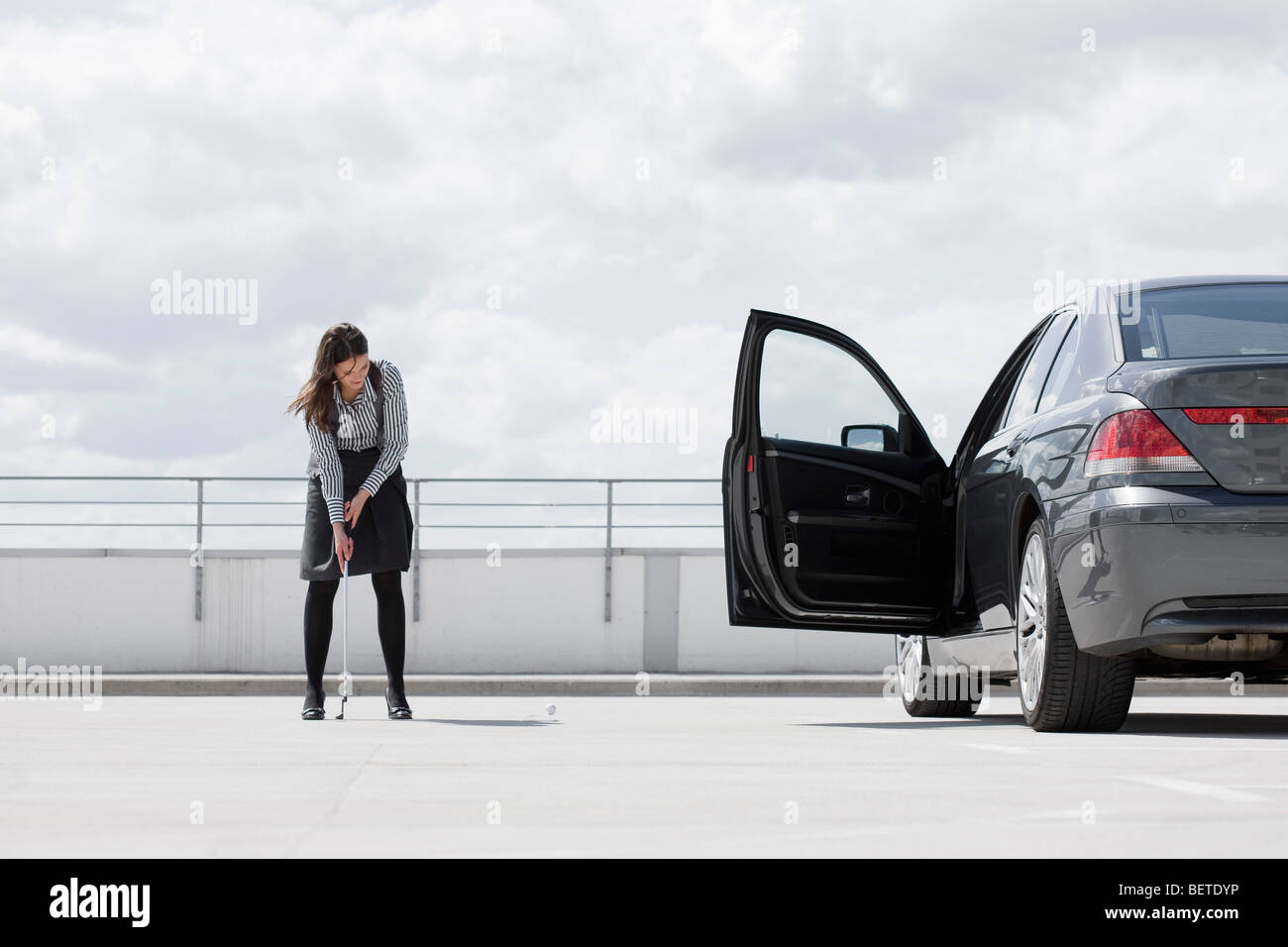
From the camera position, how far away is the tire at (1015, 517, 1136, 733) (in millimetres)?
6777

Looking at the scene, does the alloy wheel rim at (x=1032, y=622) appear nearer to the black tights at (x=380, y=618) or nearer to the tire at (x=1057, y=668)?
the tire at (x=1057, y=668)

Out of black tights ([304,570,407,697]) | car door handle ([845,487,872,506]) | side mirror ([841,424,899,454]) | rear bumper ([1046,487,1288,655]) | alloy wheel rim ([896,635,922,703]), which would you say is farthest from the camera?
alloy wheel rim ([896,635,922,703])

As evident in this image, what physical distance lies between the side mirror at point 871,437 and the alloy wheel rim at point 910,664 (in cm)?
130

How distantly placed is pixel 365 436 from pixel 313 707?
1339 mm

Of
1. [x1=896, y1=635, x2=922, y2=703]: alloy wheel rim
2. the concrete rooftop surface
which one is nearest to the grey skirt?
the concrete rooftop surface

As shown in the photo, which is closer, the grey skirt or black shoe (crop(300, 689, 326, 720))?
the grey skirt

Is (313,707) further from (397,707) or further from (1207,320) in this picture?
(1207,320)

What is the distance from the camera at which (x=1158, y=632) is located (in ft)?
20.2

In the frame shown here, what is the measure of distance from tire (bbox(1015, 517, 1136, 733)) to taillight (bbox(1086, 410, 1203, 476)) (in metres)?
0.55

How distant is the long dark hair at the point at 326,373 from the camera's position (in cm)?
840

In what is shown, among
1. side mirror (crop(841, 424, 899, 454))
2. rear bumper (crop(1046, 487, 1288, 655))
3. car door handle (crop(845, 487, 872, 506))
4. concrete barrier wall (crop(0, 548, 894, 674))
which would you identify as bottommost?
concrete barrier wall (crop(0, 548, 894, 674))

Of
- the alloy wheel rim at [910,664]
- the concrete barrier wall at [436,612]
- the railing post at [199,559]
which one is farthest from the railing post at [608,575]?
the alloy wheel rim at [910,664]

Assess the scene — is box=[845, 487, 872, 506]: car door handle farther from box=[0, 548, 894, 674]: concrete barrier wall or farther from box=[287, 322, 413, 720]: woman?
box=[0, 548, 894, 674]: concrete barrier wall
